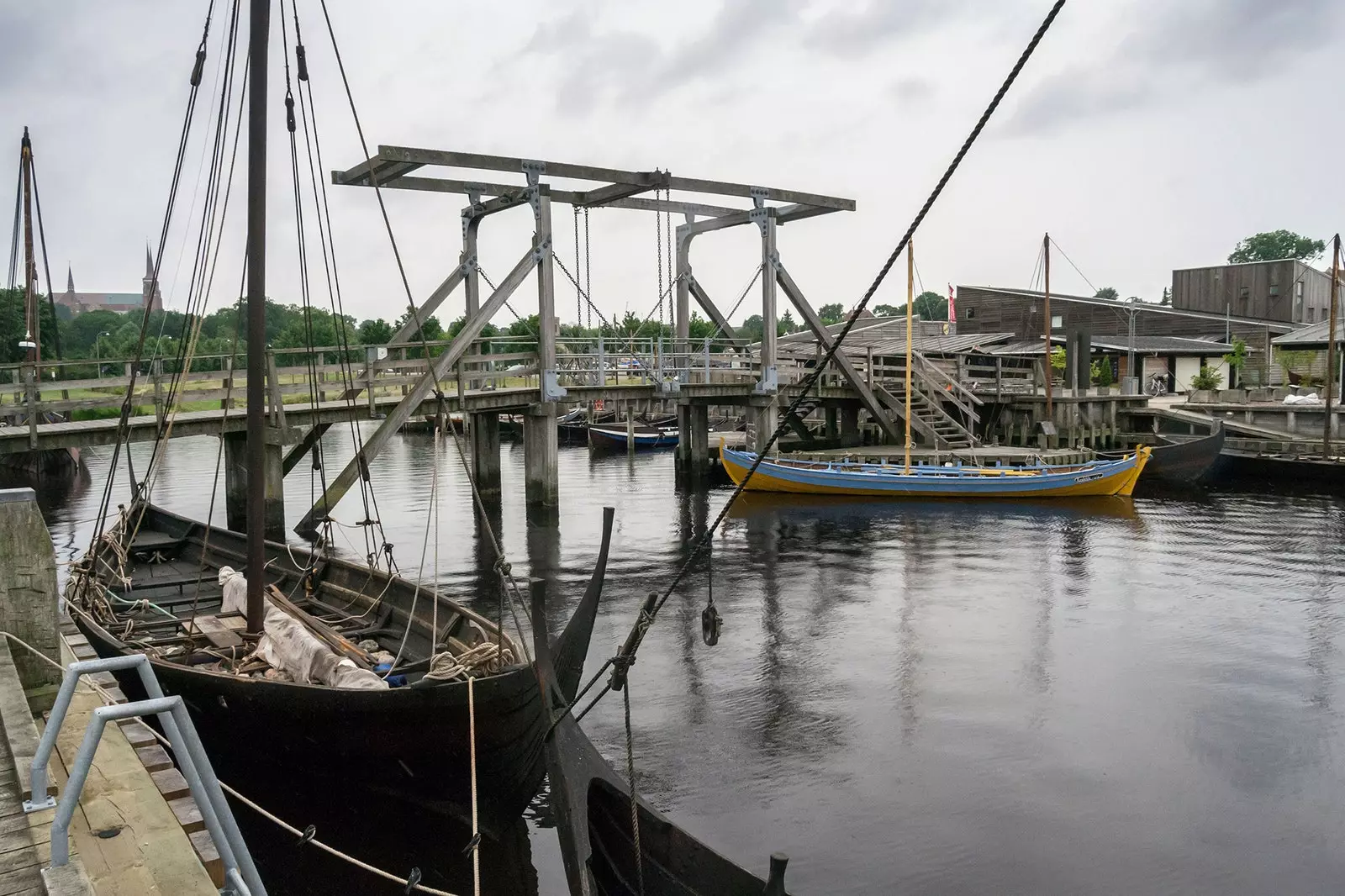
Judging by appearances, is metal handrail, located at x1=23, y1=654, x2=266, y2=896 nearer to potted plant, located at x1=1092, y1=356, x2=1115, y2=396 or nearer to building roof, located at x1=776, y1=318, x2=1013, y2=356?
building roof, located at x1=776, y1=318, x2=1013, y2=356

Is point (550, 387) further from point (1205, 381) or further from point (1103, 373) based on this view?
point (1205, 381)

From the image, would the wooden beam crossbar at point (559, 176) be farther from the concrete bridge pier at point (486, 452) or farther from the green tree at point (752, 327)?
the green tree at point (752, 327)

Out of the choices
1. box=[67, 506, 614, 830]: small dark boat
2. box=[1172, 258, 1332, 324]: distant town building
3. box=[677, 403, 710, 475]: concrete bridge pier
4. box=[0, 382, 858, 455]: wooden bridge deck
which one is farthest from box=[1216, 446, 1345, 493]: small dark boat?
box=[67, 506, 614, 830]: small dark boat

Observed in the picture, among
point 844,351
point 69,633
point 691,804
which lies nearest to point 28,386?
point 69,633

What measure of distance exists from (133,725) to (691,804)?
193 inches

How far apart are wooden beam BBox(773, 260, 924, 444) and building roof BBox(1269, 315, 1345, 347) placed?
60.8 feet

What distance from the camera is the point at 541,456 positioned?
2534cm

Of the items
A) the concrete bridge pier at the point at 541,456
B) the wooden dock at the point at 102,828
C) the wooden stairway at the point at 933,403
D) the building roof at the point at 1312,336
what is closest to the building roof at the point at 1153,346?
the building roof at the point at 1312,336

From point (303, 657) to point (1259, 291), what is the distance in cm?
5838

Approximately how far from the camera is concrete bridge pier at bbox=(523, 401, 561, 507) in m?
24.7

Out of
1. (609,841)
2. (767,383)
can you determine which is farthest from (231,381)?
(767,383)

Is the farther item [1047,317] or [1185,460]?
[1047,317]

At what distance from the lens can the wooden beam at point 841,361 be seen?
29297 mm

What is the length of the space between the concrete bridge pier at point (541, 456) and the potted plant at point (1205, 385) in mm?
27921
